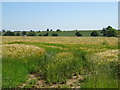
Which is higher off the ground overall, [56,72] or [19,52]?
[19,52]

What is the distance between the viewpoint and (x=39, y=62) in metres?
14.4

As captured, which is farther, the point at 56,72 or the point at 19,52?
the point at 19,52

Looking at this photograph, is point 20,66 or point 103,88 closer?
point 103,88

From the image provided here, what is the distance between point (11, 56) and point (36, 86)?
5.20 m

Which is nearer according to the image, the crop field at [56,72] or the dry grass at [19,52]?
the crop field at [56,72]

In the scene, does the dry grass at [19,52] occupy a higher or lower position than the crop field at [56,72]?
higher

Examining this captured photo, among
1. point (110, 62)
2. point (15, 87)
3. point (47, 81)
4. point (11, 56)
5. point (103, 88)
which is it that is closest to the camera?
point (103, 88)

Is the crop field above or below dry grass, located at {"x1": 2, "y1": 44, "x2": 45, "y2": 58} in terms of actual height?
below

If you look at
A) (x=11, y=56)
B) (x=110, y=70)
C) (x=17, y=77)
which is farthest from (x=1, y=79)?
(x=110, y=70)

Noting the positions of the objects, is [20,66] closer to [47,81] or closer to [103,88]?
[47,81]

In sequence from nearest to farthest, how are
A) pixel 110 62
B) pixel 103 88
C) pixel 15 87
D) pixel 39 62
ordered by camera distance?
A: pixel 103 88
pixel 15 87
pixel 110 62
pixel 39 62

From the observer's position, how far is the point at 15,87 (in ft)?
34.6

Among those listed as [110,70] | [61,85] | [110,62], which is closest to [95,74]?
[110,70]

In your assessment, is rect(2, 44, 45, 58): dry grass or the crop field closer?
the crop field
